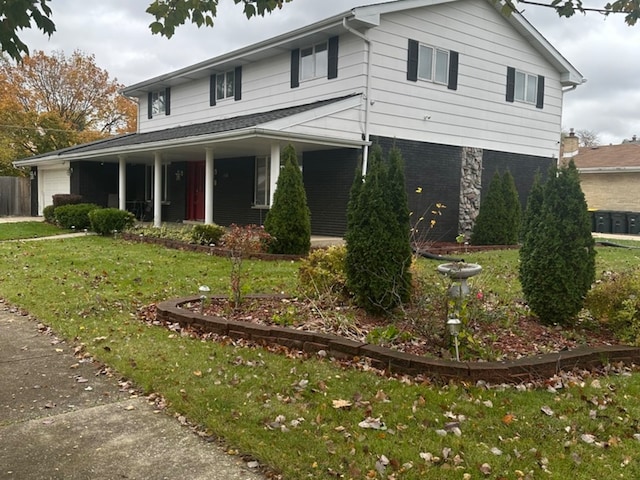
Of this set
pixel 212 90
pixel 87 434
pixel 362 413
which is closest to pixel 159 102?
pixel 212 90

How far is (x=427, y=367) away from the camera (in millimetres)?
4586

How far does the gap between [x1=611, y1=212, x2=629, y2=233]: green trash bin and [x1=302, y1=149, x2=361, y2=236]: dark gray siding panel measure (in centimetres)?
1350

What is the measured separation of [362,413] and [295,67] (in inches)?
522

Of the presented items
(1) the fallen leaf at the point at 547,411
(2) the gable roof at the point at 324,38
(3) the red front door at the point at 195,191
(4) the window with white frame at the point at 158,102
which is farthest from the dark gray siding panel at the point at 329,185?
(1) the fallen leaf at the point at 547,411

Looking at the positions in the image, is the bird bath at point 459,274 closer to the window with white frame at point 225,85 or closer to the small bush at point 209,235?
the small bush at point 209,235

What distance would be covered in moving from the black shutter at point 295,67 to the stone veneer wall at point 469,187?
539 cm

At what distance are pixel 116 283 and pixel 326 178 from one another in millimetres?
7589

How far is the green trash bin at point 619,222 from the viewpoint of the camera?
2200 cm

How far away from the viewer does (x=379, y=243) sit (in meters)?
5.89

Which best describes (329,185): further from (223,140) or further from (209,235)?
(209,235)

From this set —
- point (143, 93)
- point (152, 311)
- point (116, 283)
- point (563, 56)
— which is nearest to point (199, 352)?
point (152, 311)

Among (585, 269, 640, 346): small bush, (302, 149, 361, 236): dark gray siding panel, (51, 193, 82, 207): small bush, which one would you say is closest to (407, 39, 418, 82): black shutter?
(302, 149, 361, 236): dark gray siding panel

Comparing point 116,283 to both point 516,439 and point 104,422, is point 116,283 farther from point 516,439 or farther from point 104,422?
point 516,439

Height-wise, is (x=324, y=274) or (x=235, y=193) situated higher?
(x=235, y=193)
